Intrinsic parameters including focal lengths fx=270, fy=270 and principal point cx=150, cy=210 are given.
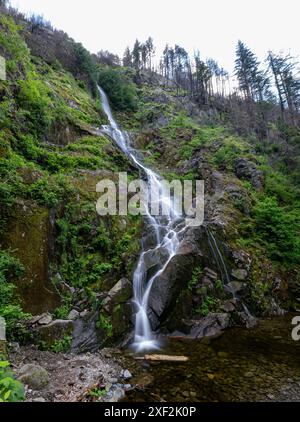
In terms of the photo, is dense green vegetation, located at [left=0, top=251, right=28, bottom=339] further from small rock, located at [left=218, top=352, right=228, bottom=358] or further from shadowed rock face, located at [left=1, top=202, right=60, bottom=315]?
small rock, located at [left=218, top=352, right=228, bottom=358]

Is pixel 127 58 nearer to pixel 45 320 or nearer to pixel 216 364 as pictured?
pixel 45 320

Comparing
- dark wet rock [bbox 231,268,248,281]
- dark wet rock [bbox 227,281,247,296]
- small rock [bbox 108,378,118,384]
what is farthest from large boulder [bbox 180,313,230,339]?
small rock [bbox 108,378,118,384]

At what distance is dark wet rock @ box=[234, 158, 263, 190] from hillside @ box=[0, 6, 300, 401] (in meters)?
0.09

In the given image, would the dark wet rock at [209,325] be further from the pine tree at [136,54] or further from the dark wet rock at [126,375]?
the pine tree at [136,54]

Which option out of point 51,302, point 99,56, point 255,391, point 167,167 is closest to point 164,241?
point 51,302

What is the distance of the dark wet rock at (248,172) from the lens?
18.5 metres

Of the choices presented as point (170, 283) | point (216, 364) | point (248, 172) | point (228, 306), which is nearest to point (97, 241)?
point (170, 283)

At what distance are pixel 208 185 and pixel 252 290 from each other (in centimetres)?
819

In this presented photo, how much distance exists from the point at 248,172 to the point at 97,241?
1341cm

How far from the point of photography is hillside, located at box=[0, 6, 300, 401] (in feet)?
24.7

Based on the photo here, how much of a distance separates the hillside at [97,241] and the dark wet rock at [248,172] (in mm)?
87

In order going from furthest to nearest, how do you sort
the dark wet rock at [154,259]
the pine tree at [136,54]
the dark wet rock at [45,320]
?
the pine tree at [136,54] < the dark wet rock at [154,259] < the dark wet rock at [45,320]

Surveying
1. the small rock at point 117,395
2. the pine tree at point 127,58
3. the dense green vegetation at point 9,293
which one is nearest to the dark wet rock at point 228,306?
the small rock at point 117,395

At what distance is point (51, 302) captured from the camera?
7785mm
